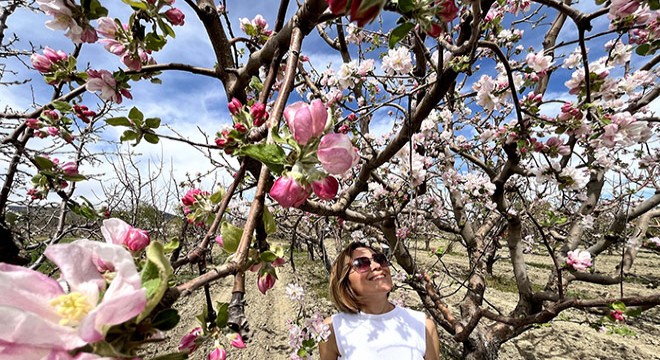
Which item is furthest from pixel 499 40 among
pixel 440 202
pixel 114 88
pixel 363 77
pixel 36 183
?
pixel 36 183

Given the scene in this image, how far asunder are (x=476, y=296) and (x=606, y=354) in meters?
4.31

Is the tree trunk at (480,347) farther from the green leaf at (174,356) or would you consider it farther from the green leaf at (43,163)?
the green leaf at (43,163)

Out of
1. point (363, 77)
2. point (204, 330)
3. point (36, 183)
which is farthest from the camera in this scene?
point (363, 77)

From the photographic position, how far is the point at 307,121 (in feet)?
1.74

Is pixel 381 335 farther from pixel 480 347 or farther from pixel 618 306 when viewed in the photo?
pixel 480 347

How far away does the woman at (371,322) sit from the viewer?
72.7 inches

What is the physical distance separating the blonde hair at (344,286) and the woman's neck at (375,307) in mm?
43

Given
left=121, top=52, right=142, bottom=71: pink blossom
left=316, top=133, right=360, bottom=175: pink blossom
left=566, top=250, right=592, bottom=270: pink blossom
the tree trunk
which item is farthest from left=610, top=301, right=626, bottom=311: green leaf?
left=121, top=52, right=142, bottom=71: pink blossom

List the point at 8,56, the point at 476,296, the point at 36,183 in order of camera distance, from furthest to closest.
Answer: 1. the point at 476,296
2. the point at 8,56
3. the point at 36,183

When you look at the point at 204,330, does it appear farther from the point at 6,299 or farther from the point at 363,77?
the point at 363,77

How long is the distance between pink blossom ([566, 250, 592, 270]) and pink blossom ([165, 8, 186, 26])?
327 cm

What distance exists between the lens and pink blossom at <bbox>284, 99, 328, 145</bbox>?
0.53 metres

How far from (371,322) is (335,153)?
1747 mm

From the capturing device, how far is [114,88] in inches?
40.6
